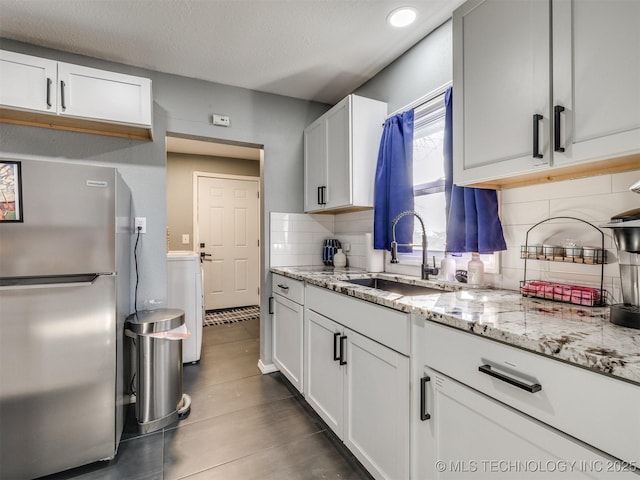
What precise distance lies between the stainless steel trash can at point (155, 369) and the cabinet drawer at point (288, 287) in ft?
2.52

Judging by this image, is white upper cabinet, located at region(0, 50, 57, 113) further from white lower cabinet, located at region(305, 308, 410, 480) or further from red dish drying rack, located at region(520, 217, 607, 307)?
red dish drying rack, located at region(520, 217, 607, 307)

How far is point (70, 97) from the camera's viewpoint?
75.0 inches

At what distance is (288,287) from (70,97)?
1816 mm

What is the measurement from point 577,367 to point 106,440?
206 centimetres

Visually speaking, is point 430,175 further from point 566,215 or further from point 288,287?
point 288,287

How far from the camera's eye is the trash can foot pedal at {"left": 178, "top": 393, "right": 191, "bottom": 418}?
2.08 meters

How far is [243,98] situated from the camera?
106 inches

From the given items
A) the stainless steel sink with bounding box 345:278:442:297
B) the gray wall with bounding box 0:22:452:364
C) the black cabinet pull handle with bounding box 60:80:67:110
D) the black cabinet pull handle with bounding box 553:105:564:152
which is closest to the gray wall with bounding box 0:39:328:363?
the gray wall with bounding box 0:22:452:364

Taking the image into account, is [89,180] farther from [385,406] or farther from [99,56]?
[385,406]

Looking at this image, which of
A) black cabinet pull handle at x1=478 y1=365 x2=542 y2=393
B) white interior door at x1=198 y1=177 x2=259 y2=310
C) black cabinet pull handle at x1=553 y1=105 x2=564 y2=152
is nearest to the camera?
black cabinet pull handle at x1=478 y1=365 x2=542 y2=393

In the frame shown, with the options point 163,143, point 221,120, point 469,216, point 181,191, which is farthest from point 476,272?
point 181,191

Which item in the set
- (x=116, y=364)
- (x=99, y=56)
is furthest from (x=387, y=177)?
(x=99, y=56)

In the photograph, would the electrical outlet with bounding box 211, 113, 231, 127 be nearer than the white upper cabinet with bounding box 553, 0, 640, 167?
No

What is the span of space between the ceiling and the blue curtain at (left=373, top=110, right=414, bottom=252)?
538 millimetres
